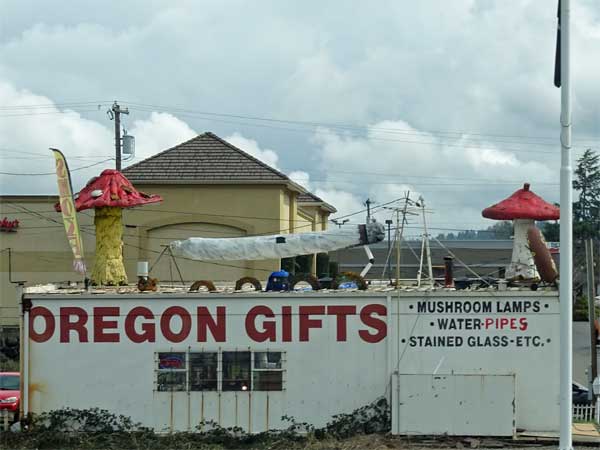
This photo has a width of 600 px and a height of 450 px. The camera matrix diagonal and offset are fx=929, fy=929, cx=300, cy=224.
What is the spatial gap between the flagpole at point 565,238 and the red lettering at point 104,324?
899 cm

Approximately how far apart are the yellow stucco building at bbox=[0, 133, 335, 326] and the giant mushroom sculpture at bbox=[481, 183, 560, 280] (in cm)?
2077

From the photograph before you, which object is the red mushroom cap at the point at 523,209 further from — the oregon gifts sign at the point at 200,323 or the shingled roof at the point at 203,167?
the shingled roof at the point at 203,167

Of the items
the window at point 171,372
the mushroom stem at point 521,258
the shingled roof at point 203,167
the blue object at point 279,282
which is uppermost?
the shingled roof at point 203,167

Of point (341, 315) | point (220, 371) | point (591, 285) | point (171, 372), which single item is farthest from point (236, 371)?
point (591, 285)

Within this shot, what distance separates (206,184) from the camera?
42.1 metres

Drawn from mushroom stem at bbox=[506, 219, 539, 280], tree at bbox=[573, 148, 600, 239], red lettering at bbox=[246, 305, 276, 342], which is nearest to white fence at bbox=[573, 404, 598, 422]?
mushroom stem at bbox=[506, 219, 539, 280]

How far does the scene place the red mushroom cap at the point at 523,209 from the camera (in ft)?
65.6

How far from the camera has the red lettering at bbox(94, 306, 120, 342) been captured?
18.5 metres

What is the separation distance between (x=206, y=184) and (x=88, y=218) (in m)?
5.77

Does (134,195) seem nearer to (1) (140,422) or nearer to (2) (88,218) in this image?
(1) (140,422)

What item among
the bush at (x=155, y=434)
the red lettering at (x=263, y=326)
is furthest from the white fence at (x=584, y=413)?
the red lettering at (x=263, y=326)

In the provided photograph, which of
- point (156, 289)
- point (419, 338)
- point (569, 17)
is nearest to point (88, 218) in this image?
point (156, 289)

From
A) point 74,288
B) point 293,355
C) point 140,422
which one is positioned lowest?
point 140,422

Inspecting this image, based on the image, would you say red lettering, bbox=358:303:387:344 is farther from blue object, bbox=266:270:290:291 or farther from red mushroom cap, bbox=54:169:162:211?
red mushroom cap, bbox=54:169:162:211
